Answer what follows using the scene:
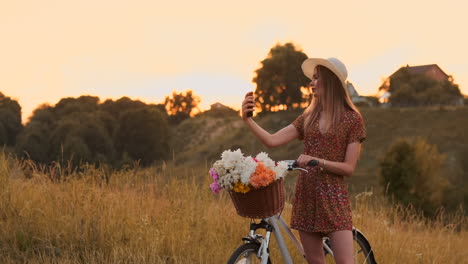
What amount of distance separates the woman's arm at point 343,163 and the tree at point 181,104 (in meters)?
87.1

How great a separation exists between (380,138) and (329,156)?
5170 centimetres

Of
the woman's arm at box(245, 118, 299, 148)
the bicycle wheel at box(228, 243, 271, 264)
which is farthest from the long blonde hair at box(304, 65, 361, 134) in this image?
the bicycle wheel at box(228, 243, 271, 264)

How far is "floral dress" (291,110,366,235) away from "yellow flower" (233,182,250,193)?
25.5 inches

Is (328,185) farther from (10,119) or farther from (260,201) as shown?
(10,119)

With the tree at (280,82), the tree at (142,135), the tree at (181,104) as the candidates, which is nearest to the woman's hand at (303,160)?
the tree at (142,135)

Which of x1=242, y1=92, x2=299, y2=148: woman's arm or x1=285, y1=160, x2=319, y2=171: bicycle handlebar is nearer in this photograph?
x1=285, y1=160, x2=319, y2=171: bicycle handlebar

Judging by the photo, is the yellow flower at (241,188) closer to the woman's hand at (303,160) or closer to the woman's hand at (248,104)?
the woman's hand at (303,160)

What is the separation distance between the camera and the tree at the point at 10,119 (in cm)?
6038

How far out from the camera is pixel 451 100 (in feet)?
196

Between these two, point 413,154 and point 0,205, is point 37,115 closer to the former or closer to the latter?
point 413,154

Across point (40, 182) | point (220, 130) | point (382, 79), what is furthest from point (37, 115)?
point (40, 182)

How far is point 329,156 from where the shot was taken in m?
3.78

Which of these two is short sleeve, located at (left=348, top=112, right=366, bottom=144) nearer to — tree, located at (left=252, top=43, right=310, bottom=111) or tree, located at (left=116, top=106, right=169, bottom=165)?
tree, located at (left=116, top=106, right=169, bottom=165)

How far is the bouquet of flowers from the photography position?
3.29m
